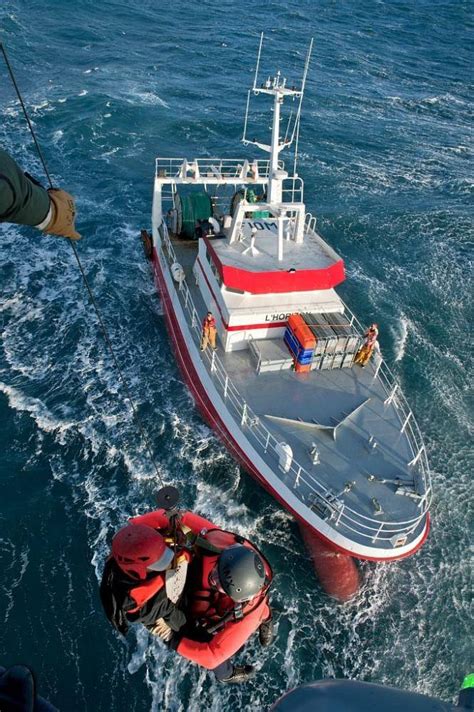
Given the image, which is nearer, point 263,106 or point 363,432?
point 363,432

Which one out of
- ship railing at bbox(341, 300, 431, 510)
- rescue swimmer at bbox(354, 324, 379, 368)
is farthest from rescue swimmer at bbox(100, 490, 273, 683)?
rescue swimmer at bbox(354, 324, 379, 368)

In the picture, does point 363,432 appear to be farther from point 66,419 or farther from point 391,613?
point 66,419

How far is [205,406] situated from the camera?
50.1 feet

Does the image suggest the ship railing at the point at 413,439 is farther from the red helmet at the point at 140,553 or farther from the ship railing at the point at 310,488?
the red helmet at the point at 140,553

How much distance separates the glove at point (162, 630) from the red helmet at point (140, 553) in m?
1.23

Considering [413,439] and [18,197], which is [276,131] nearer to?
[413,439]

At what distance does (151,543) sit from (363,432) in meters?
9.35

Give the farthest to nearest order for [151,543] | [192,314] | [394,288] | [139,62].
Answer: [139,62], [394,288], [192,314], [151,543]

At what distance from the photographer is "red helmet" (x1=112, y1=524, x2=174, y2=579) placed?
5.07 m

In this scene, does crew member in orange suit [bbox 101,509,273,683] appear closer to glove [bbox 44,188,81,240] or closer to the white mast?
glove [bbox 44,188,81,240]

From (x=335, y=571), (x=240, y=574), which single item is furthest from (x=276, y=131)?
→ (x=240, y=574)

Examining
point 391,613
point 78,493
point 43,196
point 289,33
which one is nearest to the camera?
point 43,196

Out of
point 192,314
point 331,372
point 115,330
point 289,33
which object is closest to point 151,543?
point 331,372

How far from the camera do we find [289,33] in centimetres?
5359
